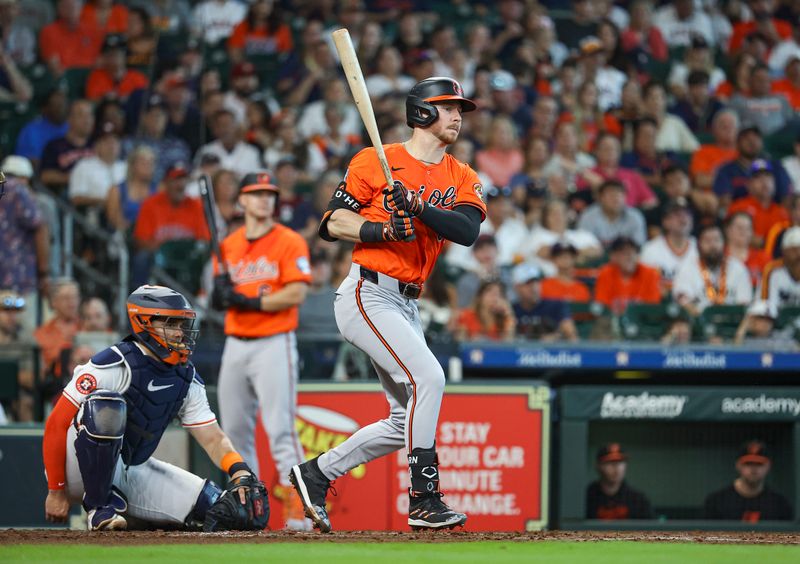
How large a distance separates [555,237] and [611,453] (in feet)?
9.50

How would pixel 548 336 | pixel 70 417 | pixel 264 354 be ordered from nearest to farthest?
pixel 70 417
pixel 264 354
pixel 548 336

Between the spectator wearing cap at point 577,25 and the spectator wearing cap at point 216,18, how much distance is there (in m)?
3.62

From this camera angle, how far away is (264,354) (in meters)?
7.37

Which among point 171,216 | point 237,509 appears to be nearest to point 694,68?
point 171,216

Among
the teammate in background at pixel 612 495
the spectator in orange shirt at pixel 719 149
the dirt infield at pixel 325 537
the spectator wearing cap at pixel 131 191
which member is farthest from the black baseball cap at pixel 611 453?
the spectator in orange shirt at pixel 719 149

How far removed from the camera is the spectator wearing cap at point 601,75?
43.6 feet

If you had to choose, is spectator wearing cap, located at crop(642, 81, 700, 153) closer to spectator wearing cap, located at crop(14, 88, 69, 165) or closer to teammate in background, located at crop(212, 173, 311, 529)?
spectator wearing cap, located at crop(14, 88, 69, 165)

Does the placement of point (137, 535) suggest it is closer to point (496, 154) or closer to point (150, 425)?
point (150, 425)

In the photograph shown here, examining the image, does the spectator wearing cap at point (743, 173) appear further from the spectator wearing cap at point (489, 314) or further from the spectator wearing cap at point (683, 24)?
the spectator wearing cap at point (489, 314)

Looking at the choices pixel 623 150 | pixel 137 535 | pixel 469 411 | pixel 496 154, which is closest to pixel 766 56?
pixel 623 150

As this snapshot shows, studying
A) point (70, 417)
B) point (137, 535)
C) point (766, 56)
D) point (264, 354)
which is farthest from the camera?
point (766, 56)

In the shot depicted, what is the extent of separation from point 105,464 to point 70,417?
266 mm

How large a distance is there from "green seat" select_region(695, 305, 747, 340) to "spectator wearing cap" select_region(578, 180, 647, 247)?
5.96 ft

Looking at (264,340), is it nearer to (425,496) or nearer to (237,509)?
(237,509)
